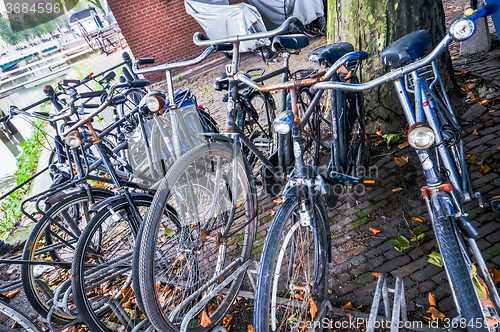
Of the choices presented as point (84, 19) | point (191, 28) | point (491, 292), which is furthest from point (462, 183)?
point (84, 19)

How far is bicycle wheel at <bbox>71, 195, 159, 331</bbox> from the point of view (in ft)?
7.41

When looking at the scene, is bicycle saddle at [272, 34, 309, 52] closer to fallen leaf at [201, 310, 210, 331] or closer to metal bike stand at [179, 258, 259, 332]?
metal bike stand at [179, 258, 259, 332]

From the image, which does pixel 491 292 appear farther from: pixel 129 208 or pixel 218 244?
pixel 129 208

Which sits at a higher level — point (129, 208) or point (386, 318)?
point (129, 208)

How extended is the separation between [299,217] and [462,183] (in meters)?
1.15

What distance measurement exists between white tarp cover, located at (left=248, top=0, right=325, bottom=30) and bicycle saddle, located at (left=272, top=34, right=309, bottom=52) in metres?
7.30

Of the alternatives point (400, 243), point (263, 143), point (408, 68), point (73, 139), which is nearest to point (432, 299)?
point (400, 243)

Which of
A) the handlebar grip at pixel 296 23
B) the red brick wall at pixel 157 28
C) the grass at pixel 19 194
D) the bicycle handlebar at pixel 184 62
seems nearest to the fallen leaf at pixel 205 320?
the bicycle handlebar at pixel 184 62

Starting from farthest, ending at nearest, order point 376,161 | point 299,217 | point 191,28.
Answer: point 191,28 → point 376,161 → point 299,217

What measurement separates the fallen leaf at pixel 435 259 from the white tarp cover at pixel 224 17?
7.61m

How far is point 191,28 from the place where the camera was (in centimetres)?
991

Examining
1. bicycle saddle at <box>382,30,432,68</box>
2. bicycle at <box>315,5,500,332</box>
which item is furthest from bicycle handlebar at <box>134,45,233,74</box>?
bicycle saddle at <box>382,30,432,68</box>

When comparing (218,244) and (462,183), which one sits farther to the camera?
(218,244)

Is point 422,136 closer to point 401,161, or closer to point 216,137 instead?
point 216,137
